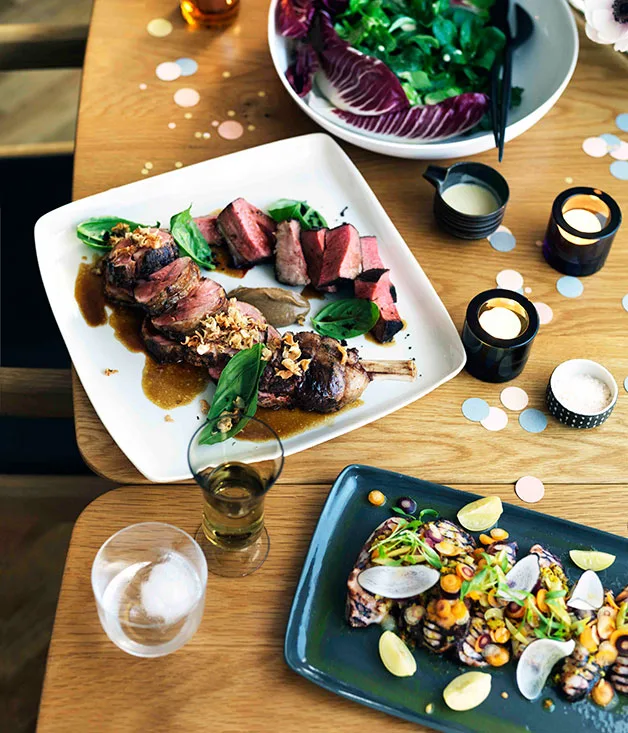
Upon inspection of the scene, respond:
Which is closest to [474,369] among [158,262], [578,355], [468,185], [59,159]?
[578,355]

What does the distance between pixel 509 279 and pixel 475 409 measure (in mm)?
382

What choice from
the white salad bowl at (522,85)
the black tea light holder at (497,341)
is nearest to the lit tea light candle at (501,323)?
the black tea light holder at (497,341)

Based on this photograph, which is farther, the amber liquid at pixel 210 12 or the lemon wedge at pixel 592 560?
the amber liquid at pixel 210 12

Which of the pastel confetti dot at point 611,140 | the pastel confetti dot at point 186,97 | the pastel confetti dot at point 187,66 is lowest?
the pastel confetti dot at point 186,97

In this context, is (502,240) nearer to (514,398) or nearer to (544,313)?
(544,313)

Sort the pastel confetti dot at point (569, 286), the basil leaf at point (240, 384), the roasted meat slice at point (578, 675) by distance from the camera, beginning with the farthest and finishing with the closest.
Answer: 1. the pastel confetti dot at point (569, 286)
2. the basil leaf at point (240, 384)
3. the roasted meat slice at point (578, 675)

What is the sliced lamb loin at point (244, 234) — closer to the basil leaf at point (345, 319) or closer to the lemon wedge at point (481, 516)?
the basil leaf at point (345, 319)

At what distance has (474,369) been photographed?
6.44ft

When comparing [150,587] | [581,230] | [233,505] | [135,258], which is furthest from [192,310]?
[581,230]

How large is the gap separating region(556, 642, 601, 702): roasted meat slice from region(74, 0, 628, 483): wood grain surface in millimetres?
410

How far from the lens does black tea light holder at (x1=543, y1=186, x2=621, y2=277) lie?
2.03 meters

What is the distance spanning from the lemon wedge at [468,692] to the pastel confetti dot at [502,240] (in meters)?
1.07

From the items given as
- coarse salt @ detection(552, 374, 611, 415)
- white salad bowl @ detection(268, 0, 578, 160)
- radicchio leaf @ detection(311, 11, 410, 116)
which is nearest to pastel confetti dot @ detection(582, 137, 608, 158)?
white salad bowl @ detection(268, 0, 578, 160)

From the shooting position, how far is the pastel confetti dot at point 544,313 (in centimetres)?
206
